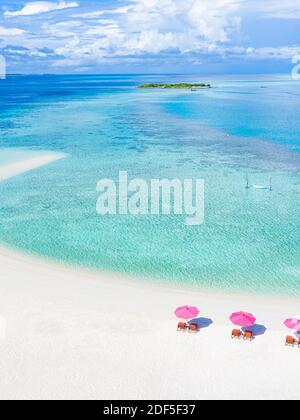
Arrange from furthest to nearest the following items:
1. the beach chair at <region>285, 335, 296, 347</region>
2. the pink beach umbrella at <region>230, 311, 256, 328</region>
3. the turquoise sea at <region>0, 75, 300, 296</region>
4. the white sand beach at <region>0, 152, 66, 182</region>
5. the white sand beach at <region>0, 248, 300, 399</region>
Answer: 1. the white sand beach at <region>0, 152, 66, 182</region>
2. the turquoise sea at <region>0, 75, 300, 296</region>
3. the pink beach umbrella at <region>230, 311, 256, 328</region>
4. the beach chair at <region>285, 335, 296, 347</region>
5. the white sand beach at <region>0, 248, 300, 399</region>

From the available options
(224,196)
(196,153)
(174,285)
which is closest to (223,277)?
(174,285)

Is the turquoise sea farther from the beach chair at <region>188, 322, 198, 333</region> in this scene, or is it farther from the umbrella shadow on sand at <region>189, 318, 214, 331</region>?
the beach chair at <region>188, 322, 198, 333</region>

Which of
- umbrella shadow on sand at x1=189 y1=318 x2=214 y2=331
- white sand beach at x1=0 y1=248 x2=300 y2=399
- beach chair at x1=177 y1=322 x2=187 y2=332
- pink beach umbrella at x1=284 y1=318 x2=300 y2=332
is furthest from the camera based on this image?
umbrella shadow on sand at x1=189 y1=318 x2=214 y2=331

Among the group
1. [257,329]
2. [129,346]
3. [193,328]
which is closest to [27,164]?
[129,346]

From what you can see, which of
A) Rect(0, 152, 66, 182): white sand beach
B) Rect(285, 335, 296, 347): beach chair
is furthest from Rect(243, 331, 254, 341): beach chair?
Rect(0, 152, 66, 182): white sand beach
